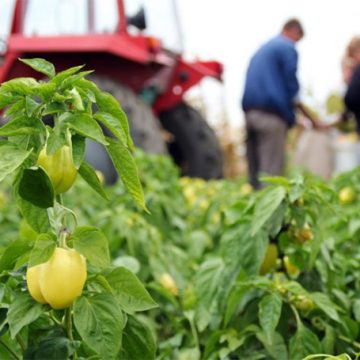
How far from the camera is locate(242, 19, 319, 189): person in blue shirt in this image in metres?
6.57

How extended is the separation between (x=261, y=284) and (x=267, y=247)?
160 mm

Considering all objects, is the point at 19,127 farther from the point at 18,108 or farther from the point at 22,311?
the point at 22,311

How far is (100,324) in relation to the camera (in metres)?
1.29

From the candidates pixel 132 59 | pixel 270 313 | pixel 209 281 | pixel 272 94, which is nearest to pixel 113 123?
pixel 270 313

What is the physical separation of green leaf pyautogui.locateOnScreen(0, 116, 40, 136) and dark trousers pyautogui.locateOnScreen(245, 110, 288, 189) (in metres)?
5.36

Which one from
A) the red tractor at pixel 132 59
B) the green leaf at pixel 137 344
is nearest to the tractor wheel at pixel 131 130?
the red tractor at pixel 132 59

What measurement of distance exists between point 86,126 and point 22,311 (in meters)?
0.28

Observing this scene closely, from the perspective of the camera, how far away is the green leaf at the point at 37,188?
1224 mm

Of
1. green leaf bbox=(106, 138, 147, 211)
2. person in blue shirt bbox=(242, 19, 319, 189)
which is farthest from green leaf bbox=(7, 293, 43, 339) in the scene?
person in blue shirt bbox=(242, 19, 319, 189)

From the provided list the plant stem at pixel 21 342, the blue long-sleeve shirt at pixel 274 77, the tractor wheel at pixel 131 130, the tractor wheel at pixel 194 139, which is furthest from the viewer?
the tractor wheel at pixel 194 139

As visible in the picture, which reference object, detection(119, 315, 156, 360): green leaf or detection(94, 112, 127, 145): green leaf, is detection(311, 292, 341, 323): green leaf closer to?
detection(119, 315, 156, 360): green leaf

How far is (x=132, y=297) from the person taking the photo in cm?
137

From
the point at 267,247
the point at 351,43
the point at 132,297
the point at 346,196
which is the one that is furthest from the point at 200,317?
the point at 351,43

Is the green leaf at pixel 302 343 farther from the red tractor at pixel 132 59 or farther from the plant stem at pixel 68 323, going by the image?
the red tractor at pixel 132 59
